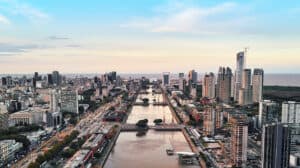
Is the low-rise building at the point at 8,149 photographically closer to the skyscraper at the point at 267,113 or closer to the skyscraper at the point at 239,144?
the skyscraper at the point at 239,144

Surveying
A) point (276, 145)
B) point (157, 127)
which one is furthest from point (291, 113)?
point (276, 145)

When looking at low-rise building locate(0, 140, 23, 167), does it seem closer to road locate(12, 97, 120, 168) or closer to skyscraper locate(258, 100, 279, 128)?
road locate(12, 97, 120, 168)

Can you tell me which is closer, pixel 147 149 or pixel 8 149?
pixel 8 149

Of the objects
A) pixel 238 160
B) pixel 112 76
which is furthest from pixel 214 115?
pixel 112 76

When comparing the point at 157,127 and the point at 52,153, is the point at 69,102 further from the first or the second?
the point at 52,153

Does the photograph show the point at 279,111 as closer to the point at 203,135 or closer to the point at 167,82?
the point at 203,135

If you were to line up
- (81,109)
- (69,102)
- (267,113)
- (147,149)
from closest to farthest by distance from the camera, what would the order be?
(147,149), (267,113), (69,102), (81,109)
